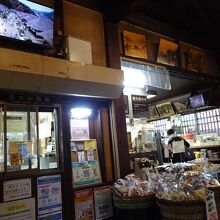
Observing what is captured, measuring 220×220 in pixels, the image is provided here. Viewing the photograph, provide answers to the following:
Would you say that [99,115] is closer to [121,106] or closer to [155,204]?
[121,106]

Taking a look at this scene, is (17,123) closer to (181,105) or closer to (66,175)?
(66,175)

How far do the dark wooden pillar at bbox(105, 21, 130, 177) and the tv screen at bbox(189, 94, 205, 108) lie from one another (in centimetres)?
362

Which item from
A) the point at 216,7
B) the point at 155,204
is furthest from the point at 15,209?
the point at 216,7

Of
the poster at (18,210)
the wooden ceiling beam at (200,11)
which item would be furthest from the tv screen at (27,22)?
the wooden ceiling beam at (200,11)

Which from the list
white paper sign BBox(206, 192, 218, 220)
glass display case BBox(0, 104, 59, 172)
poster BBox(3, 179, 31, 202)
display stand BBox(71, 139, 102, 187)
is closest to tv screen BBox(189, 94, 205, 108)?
display stand BBox(71, 139, 102, 187)

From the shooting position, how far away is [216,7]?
5031mm

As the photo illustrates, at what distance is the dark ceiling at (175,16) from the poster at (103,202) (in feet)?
8.32

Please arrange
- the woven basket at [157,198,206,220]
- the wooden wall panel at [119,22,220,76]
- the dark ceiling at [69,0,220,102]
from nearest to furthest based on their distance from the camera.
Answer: the woven basket at [157,198,206,220] → the dark ceiling at [69,0,220,102] → the wooden wall panel at [119,22,220,76]

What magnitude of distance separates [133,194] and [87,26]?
237 cm

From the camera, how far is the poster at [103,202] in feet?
10.4

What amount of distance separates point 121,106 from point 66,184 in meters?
1.36

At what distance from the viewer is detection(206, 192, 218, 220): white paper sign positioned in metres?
2.46

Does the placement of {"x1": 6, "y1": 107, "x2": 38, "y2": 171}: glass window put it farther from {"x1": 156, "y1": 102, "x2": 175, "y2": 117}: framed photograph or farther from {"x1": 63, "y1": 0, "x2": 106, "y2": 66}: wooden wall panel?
{"x1": 156, "y1": 102, "x2": 175, "y2": 117}: framed photograph

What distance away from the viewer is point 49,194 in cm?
280
